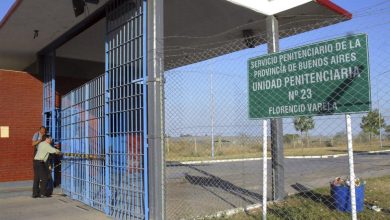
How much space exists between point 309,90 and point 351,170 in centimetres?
111

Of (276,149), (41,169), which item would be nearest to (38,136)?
(41,169)

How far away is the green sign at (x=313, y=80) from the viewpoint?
470cm

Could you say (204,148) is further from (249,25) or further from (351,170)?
(351,170)

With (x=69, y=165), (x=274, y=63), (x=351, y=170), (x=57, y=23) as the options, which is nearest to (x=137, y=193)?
(x=274, y=63)

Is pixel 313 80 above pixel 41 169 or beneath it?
above

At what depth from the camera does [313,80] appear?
5.22 m

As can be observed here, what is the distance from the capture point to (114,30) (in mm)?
8586

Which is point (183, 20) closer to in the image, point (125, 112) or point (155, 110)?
point (125, 112)

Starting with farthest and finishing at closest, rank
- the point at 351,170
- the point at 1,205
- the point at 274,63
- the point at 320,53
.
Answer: the point at 1,205, the point at 274,63, the point at 320,53, the point at 351,170

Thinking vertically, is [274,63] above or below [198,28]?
below

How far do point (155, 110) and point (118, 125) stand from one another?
4.92 feet

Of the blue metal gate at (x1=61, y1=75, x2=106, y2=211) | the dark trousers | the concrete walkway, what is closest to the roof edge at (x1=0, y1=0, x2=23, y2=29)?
the blue metal gate at (x1=61, y1=75, x2=106, y2=211)

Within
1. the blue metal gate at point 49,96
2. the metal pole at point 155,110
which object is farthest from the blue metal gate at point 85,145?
the metal pole at point 155,110

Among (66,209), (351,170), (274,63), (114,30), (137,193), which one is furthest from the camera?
(66,209)
